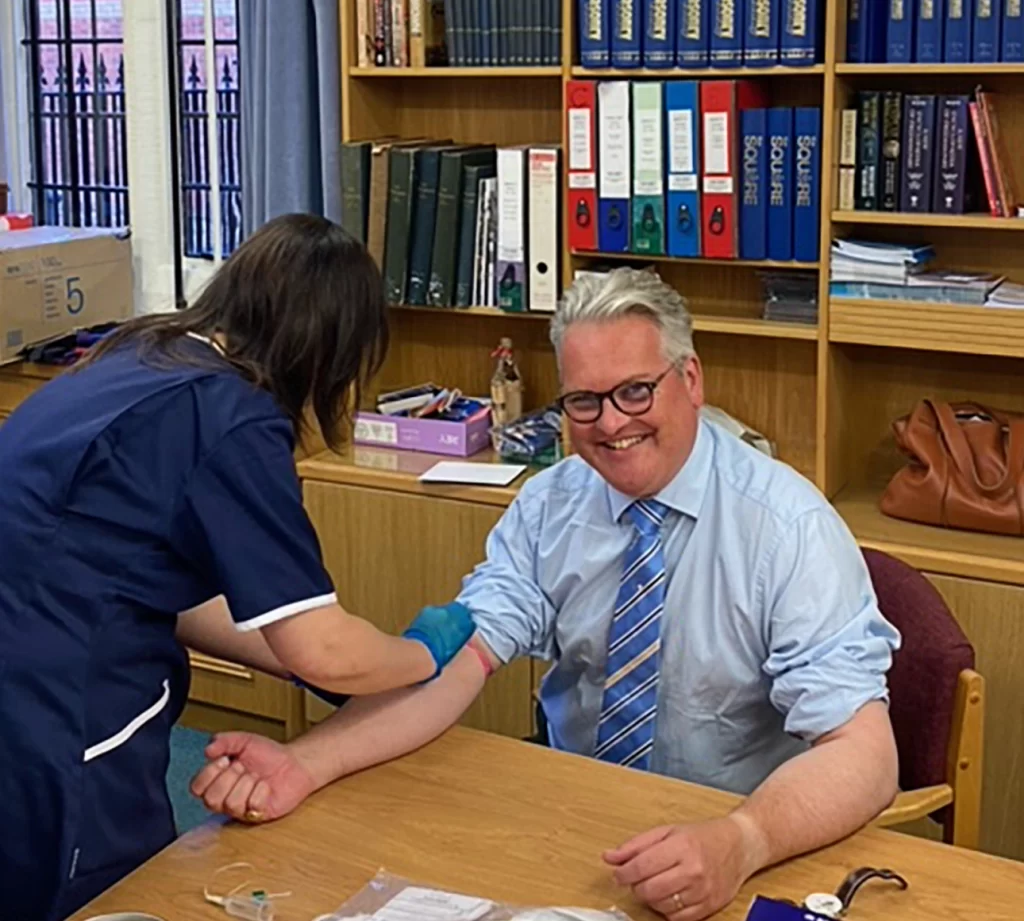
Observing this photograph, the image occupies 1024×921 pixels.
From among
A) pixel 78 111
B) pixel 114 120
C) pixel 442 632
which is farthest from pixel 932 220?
pixel 78 111

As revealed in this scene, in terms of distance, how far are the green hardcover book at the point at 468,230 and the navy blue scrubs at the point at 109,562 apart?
1750 mm

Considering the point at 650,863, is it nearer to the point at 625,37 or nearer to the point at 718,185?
the point at 718,185

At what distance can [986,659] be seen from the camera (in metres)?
2.79

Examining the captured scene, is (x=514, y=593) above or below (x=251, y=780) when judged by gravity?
above

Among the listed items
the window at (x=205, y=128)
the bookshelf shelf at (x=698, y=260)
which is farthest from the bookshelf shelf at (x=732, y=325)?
the window at (x=205, y=128)

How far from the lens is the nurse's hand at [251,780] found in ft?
5.45

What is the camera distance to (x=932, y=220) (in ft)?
9.52

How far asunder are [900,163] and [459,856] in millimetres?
1849

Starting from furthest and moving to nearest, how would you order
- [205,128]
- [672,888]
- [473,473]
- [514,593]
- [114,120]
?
[114,120] → [205,128] → [473,473] → [514,593] → [672,888]

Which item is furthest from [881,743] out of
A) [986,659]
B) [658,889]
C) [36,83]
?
[36,83]

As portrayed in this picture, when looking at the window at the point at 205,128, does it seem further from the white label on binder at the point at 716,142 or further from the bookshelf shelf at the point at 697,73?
the white label on binder at the point at 716,142

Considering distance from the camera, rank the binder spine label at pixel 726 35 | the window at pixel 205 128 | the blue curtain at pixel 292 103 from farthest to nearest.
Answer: the window at pixel 205 128 → the blue curtain at pixel 292 103 → the binder spine label at pixel 726 35

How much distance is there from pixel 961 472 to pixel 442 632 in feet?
4.59

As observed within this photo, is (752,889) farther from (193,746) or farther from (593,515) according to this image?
(193,746)
